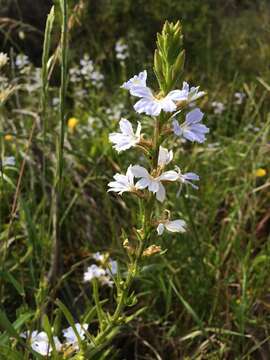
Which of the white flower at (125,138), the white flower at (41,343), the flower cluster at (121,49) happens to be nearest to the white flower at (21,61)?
the flower cluster at (121,49)

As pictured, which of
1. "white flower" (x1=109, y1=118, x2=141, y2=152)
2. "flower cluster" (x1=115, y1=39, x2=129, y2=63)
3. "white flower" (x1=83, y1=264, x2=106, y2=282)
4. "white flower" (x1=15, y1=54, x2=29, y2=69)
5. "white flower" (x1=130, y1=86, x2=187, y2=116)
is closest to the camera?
"white flower" (x1=130, y1=86, x2=187, y2=116)

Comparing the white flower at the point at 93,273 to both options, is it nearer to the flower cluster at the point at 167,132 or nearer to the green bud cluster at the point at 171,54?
the flower cluster at the point at 167,132

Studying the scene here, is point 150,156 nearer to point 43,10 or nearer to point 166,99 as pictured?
point 166,99

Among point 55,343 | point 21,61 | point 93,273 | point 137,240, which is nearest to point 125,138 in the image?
point 55,343

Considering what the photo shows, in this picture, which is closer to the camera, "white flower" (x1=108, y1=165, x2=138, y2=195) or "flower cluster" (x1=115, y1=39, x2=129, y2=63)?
"white flower" (x1=108, y1=165, x2=138, y2=195)

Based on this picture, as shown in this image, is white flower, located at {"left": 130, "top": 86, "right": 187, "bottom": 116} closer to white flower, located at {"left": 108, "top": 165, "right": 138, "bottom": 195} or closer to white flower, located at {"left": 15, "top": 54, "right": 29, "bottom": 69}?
white flower, located at {"left": 108, "top": 165, "right": 138, "bottom": 195}

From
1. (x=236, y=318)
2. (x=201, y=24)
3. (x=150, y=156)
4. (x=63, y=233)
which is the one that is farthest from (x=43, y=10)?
(x=150, y=156)

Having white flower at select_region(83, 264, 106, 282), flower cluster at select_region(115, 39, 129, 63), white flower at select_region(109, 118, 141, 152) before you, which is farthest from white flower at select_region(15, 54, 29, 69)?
white flower at select_region(109, 118, 141, 152)

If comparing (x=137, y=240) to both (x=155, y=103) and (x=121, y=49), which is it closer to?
(x=155, y=103)
